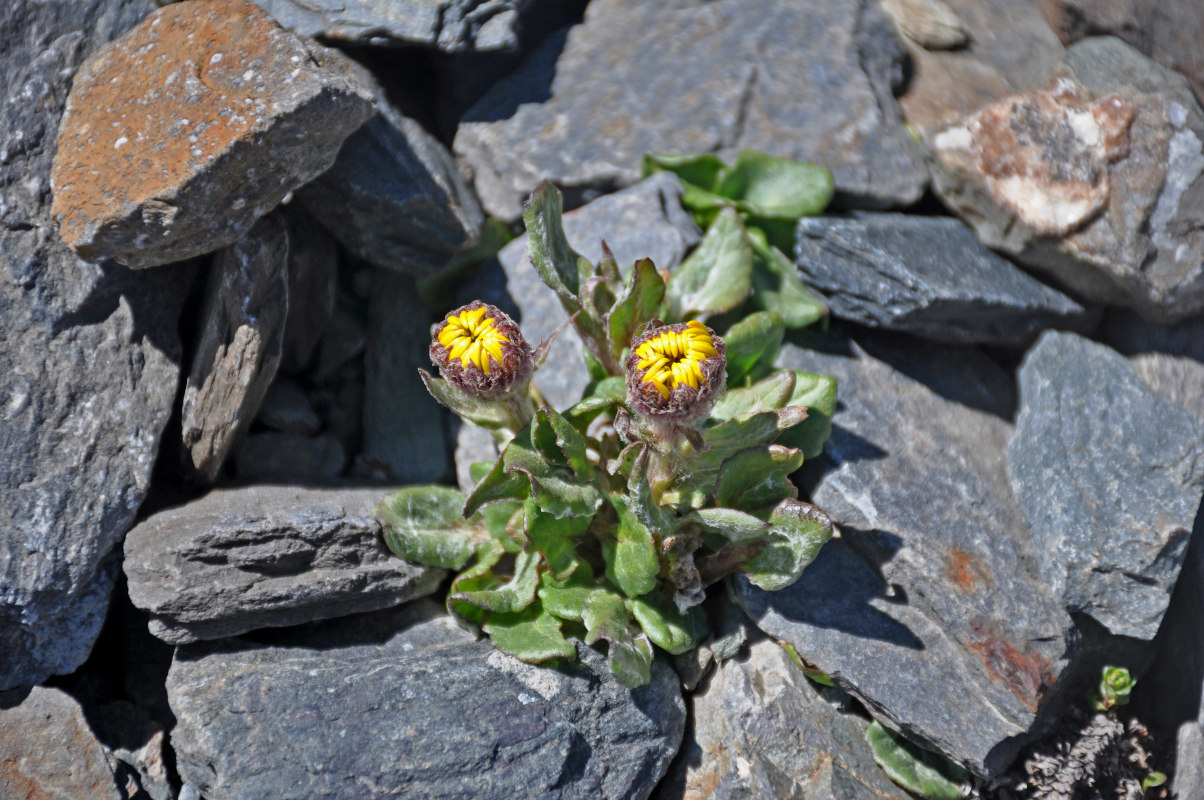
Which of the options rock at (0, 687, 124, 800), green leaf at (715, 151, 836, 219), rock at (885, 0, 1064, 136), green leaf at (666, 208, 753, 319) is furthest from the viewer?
rock at (885, 0, 1064, 136)

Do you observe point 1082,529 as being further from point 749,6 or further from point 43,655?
point 43,655

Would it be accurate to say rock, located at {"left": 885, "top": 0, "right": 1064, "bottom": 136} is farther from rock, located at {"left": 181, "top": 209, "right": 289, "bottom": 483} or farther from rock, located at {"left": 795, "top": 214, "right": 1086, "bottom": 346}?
rock, located at {"left": 181, "top": 209, "right": 289, "bottom": 483}

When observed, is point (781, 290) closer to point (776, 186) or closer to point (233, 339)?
point (776, 186)

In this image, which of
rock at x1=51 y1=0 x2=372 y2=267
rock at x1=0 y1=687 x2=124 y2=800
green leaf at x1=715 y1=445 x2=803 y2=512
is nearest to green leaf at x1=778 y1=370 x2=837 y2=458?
green leaf at x1=715 y1=445 x2=803 y2=512

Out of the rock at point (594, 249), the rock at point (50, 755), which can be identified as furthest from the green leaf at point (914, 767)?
the rock at point (50, 755)

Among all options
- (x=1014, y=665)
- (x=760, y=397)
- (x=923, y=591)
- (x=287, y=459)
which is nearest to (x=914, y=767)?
(x=1014, y=665)
